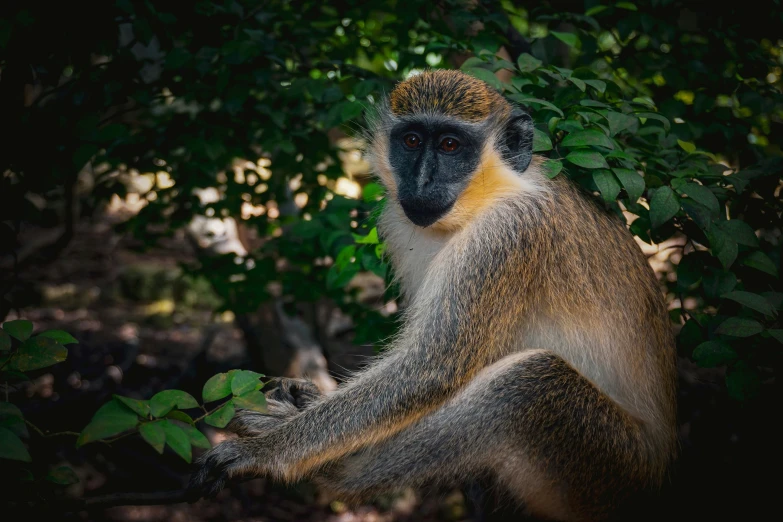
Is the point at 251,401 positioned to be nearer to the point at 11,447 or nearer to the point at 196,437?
the point at 196,437

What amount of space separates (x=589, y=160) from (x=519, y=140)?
26.8 inches

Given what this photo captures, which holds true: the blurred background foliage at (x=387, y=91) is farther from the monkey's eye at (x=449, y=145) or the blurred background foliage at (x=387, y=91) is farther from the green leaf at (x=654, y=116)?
the monkey's eye at (x=449, y=145)

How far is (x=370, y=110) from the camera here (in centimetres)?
424

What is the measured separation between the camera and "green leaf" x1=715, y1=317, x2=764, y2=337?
288 centimetres

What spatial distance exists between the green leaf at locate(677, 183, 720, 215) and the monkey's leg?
103 centimetres

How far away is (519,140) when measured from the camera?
3723 mm

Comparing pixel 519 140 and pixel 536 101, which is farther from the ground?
pixel 536 101

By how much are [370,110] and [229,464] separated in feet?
7.42

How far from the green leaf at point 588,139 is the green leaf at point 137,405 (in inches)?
83.3

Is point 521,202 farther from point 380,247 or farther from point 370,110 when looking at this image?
point 370,110

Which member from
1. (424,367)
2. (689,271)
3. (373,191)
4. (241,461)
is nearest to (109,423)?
(241,461)

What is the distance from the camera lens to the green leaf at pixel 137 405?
2.20 meters

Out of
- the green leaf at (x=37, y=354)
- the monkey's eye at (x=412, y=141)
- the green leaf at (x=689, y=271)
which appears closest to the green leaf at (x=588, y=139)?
the green leaf at (x=689, y=271)

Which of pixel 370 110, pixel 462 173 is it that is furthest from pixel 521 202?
pixel 370 110
